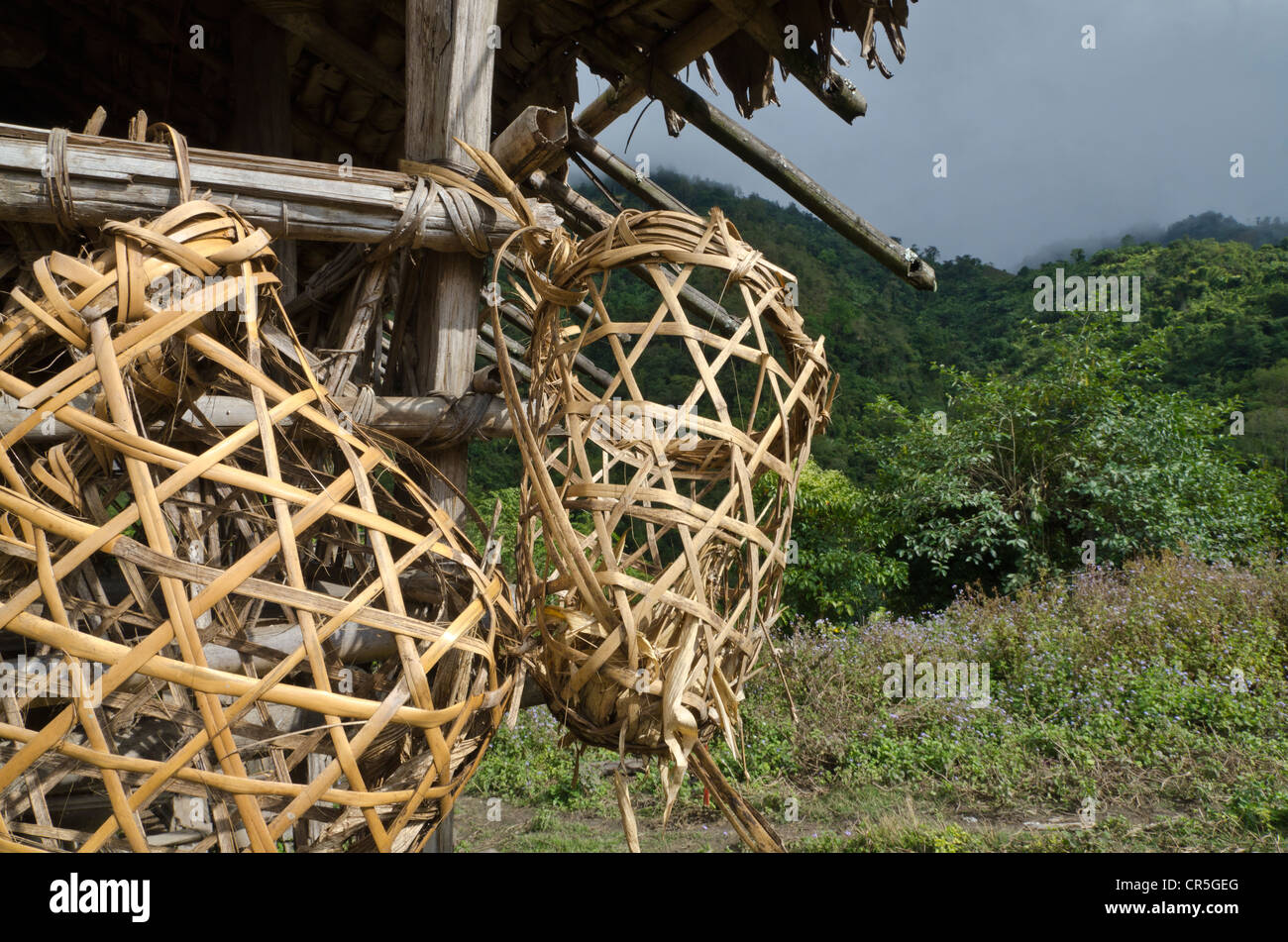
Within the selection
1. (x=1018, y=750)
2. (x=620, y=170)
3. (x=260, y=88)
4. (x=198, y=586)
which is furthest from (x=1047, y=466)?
(x=198, y=586)

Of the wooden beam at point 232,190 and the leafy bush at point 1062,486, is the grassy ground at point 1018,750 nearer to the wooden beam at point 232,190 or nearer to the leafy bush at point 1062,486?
the leafy bush at point 1062,486

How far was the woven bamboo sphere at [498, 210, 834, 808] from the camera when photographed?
89 cm

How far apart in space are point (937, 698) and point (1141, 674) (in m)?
1.07

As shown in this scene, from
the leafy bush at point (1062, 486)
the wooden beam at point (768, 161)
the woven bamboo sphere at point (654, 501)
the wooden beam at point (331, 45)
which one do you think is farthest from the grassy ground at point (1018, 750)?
the wooden beam at point (331, 45)

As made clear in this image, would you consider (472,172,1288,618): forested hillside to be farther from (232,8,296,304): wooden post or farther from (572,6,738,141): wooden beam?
(232,8,296,304): wooden post

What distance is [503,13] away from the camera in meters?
2.38

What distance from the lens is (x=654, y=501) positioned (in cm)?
92

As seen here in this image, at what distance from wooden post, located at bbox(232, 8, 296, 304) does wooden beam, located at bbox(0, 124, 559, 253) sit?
53.0 inches

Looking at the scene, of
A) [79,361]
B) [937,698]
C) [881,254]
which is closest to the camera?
[79,361]

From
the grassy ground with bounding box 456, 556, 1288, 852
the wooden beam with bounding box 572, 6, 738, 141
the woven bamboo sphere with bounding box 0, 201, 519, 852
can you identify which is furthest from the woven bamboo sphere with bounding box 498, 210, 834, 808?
the grassy ground with bounding box 456, 556, 1288, 852

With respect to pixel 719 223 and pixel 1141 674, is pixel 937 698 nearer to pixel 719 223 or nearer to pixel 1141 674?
pixel 1141 674

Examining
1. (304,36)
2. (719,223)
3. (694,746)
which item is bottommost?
(694,746)

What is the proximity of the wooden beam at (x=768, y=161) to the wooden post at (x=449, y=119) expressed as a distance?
116 centimetres

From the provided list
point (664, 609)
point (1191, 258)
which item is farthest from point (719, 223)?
point (1191, 258)
